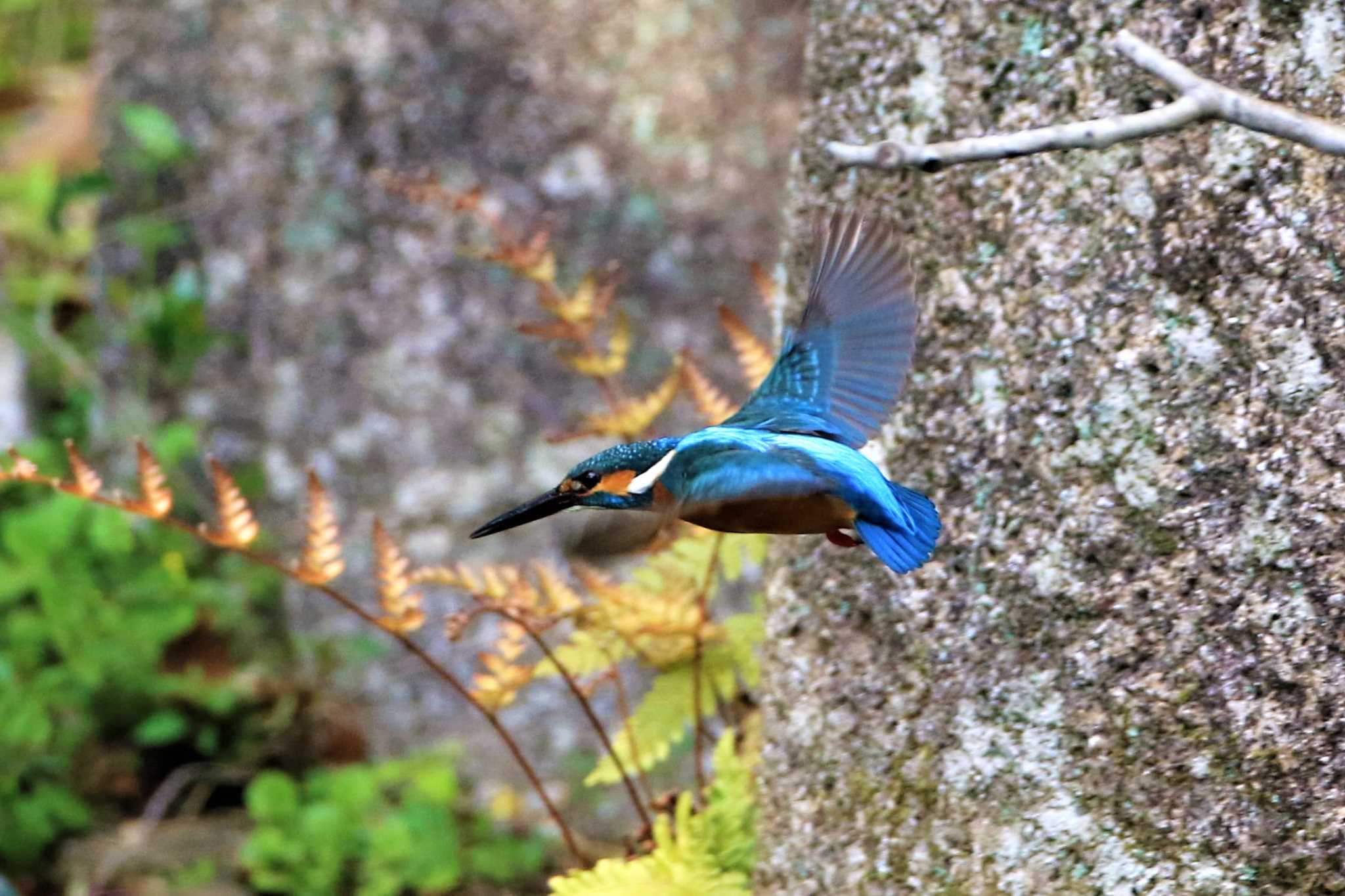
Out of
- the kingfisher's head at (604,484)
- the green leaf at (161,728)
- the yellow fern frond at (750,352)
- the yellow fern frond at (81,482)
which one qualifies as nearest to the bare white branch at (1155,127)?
the kingfisher's head at (604,484)

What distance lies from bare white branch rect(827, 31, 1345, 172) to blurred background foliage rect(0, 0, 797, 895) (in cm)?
267

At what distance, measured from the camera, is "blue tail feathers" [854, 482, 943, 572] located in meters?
1.19

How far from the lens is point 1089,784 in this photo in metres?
1.56

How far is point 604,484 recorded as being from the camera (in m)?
1.31

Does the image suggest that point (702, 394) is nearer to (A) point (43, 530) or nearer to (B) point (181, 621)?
(B) point (181, 621)

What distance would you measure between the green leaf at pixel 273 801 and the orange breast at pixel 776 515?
8.38 ft

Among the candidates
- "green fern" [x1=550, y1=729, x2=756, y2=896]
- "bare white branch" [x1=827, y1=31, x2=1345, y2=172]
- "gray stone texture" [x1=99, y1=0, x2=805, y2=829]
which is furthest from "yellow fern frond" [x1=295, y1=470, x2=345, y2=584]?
"gray stone texture" [x1=99, y1=0, x2=805, y2=829]

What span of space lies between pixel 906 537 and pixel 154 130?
10.7 feet

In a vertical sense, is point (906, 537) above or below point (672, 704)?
below

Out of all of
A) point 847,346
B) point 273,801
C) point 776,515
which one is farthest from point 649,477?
point 273,801

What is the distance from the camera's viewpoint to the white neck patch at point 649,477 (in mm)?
1274

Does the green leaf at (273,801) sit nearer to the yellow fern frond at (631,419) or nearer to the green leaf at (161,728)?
the green leaf at (161,728)

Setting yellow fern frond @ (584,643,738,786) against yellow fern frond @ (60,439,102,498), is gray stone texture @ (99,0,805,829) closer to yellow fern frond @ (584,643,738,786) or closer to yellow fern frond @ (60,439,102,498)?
yellow fern frond @ (584,643,738,786)

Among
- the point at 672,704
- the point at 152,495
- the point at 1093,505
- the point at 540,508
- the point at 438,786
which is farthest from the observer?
the point at 438,786
